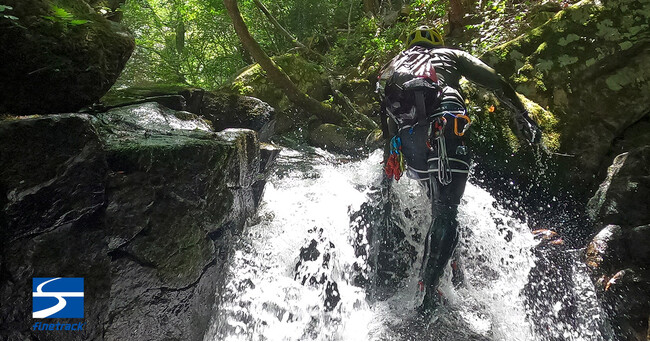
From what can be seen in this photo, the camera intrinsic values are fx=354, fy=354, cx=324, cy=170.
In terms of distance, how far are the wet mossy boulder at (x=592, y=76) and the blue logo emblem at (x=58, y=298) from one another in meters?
6.21

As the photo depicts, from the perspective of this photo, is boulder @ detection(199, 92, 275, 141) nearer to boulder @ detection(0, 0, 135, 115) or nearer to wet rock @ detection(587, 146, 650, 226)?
boulder @ detection(0, 0, 135, 115)

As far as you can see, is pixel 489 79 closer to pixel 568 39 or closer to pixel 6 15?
pixel 568 39

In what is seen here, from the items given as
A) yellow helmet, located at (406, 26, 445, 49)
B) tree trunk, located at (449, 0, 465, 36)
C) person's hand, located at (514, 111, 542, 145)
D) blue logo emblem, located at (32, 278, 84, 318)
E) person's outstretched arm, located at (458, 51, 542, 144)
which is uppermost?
tree trunk, located at (449, 0, 465, 36)

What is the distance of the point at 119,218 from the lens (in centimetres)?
296

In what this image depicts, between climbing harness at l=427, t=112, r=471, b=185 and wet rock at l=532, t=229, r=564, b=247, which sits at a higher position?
climbing harness at l=427, t=112, r=471, b=185

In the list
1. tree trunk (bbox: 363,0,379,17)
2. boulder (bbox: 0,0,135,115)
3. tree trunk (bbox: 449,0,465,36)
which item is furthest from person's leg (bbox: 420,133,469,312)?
tree trunk (bbox: 363,0,379,17)

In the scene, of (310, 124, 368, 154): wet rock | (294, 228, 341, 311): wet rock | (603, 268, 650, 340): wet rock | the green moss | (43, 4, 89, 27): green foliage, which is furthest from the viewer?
(310, 124, 368, 154): wet rock

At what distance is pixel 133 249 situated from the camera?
304cm

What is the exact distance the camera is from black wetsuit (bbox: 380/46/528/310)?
3643 mm

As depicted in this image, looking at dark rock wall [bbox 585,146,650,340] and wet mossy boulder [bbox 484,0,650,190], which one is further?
wet mossy boulder [bbox 484,0,650,190]

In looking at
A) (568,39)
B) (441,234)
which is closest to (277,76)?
(568,39)

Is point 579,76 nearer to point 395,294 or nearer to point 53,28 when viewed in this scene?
point 395,294

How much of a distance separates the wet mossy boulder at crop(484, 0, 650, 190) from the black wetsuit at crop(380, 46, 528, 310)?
229cm

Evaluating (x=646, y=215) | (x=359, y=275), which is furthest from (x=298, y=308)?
(x=646, y=215)
